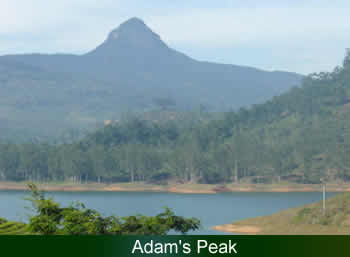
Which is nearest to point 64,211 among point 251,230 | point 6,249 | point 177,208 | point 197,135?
point 6,249

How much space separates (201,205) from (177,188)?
27183mm

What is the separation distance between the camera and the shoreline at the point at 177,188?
308 feet

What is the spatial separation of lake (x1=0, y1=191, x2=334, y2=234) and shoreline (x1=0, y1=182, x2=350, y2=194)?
435cm

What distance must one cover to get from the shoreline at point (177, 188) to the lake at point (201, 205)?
4354 mm

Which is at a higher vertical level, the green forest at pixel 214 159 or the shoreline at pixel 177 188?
the green forest at pixel 214 159

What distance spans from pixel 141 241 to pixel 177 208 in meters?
57.0

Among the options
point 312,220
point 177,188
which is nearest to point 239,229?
point 312,220

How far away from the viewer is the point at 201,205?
71000 mm

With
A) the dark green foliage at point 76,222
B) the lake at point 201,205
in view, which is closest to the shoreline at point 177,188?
the lake at point 201,205

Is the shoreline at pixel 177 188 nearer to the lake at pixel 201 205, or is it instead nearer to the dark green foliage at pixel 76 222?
the lake at pixel 201 205
